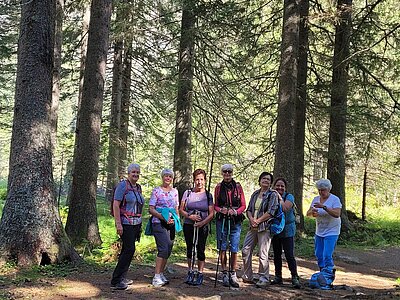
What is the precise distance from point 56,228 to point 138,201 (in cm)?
175

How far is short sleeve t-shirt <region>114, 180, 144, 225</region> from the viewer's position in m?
6.39

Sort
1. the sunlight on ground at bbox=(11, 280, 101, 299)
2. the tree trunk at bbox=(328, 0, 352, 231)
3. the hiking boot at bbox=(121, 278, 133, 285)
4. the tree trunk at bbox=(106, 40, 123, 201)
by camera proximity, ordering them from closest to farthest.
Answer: the sunlight on ground at bbox=(11, 280, 101, 299) → the hiking boot at bbox=(121, 278, 133, 285) → the tree trunk at bbox=(328, 0, 352, 231) → the tree trunk at bbox=(106, 40, 123, 201)

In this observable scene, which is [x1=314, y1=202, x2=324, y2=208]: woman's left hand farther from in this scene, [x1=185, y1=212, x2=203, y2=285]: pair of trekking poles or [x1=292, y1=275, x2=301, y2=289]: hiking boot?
[x1=185, y1=212, x2=203, y2=285]: pair of trekking poles

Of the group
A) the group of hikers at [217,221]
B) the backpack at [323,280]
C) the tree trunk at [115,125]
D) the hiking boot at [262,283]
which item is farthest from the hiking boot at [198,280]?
the tree trunk at [115,125]

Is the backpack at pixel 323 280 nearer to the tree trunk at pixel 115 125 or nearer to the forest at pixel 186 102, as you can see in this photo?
the forest at pixel 186 102

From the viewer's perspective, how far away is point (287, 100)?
428 inches

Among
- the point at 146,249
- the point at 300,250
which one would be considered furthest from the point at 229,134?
the point at 146,249

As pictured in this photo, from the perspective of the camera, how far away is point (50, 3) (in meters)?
7.40

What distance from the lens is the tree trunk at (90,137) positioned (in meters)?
9.71

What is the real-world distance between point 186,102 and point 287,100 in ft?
14.8

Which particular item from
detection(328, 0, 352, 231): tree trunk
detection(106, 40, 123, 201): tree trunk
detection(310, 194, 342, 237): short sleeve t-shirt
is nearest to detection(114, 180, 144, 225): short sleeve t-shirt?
detection(310, 194, 342, 237): short sleeve t-shirt

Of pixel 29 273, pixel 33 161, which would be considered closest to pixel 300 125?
pixel 33 161

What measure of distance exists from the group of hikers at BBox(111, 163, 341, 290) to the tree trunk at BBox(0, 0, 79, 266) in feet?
4.84

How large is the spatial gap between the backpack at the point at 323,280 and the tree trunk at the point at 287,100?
3.61 metres
